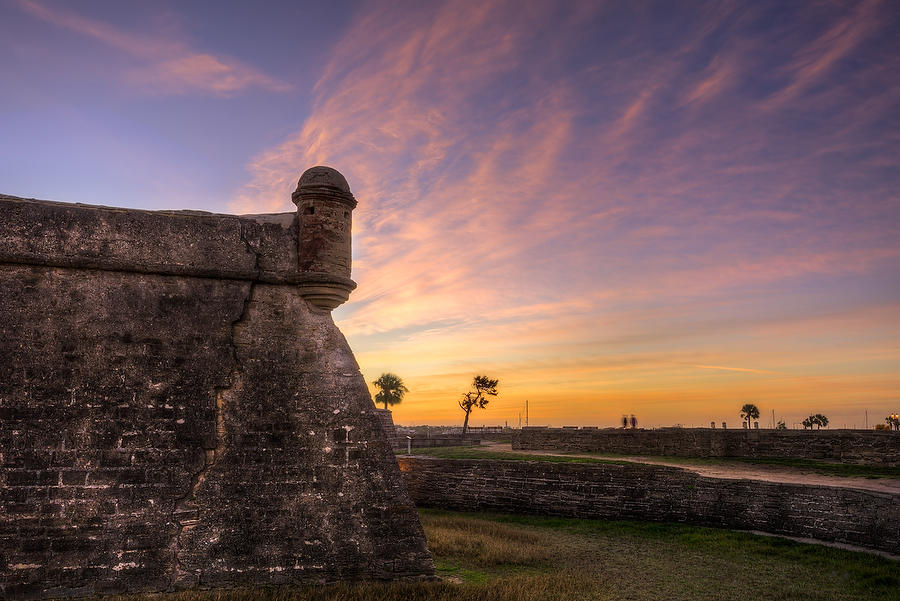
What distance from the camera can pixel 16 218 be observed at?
7.84 meters

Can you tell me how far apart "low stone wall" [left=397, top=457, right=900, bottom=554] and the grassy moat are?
653 millimetres

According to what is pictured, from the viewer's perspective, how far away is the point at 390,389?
70.4 meters

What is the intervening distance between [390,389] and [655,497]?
58.1 m

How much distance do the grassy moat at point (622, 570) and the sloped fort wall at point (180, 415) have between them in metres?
0.65

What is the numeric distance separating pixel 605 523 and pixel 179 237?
37.3ft

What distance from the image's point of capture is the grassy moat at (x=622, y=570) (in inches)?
295

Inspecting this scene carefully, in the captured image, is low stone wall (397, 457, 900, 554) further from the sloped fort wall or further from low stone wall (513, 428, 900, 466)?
the sloped fort wall

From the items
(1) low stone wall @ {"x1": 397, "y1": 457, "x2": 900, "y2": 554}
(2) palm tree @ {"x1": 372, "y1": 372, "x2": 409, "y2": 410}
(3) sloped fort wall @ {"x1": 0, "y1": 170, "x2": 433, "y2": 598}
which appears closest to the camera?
(3) sloped fort wall @ {"x1": 0, "y1": 170, "x2": 433, "y2": 598}

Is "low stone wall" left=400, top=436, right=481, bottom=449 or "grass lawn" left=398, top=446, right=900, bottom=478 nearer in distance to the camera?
"grass lawn" left=398, top=446, right=900, bottom=478

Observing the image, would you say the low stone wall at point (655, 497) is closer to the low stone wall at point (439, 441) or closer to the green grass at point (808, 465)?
the green grass at point (808, 465)

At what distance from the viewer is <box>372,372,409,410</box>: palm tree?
230 feet

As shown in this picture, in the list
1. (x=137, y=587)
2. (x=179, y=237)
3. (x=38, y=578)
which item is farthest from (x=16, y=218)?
(x=137, y=587)

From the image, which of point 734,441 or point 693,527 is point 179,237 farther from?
point 734,441

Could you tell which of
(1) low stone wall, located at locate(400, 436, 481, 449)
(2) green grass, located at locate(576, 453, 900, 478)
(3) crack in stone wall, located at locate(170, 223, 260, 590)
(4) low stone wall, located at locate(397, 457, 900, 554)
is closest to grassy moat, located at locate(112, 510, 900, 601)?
(3) crack in stone wall, located at locate(170, 223, 260, 590)
